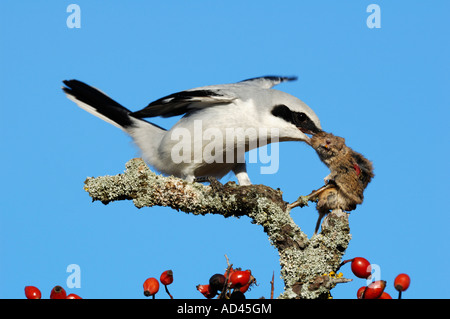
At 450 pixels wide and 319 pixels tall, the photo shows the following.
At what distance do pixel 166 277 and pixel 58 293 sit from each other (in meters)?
0.44

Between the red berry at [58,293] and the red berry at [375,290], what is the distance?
1195 mm

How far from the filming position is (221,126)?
12.8 feet

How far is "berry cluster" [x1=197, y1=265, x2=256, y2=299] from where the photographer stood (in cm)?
239

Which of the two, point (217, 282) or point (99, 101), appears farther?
point (99, 101)

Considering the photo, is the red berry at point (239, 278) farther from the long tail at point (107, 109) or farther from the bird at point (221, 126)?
the long tail at point (107, 109)

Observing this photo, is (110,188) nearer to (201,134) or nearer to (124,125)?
(201,134)

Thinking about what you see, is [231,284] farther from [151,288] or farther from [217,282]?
[151,288]

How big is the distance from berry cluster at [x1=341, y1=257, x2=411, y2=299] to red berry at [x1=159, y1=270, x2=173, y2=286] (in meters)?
0.79

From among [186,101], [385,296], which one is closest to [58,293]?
[385,296]

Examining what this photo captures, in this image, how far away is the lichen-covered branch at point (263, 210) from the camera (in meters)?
2.74

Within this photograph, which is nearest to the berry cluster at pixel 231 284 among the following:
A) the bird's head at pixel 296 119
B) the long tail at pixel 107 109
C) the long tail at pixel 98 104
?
the bird's head at pixel 296 119

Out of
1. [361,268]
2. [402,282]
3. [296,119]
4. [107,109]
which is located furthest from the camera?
[107,109]

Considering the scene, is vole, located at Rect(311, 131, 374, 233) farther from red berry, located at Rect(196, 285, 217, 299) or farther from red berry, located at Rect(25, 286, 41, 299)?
red berry, located at Rect(25, 286, 41, 299)
